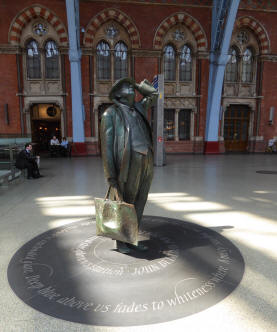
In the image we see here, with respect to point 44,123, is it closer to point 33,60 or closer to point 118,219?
point 33,60

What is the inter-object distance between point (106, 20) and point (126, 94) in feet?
46.3

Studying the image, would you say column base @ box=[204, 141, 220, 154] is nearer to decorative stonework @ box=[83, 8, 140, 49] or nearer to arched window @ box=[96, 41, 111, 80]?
arched window @ box=[96, 41, 111, 80]

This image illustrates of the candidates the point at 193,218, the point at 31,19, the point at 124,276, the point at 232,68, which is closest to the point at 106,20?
the point at 31,19

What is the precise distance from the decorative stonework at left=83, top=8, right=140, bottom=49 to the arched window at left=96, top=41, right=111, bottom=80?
2.39 feet

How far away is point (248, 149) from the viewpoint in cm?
1703

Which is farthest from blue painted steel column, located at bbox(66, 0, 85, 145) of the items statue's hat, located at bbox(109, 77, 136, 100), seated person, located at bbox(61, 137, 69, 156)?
statue's hat, located at bbox(109, 77, 136, 100)

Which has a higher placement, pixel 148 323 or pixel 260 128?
pixel 260 128

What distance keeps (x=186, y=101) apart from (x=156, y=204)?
39.9 feet

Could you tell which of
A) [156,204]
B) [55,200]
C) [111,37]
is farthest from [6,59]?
[156,204]

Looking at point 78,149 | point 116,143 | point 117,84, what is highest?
point 117,84

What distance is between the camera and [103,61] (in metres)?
14.9

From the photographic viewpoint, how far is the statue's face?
8.56 ft

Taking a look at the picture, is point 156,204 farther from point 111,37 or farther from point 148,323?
point 111,37

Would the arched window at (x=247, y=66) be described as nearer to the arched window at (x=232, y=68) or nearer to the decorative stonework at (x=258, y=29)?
the arched window at (x=232, y=68)
